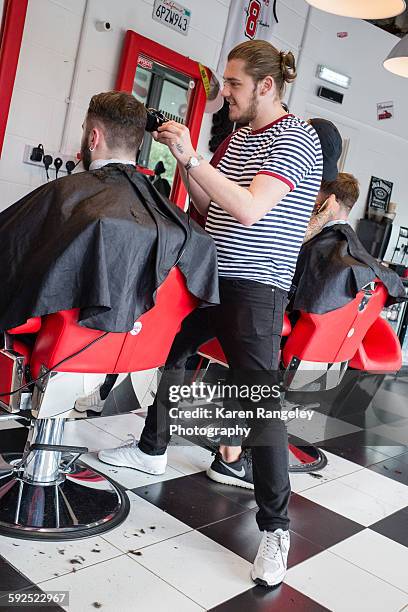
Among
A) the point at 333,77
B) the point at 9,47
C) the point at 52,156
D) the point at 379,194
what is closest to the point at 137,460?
the point at 52,156

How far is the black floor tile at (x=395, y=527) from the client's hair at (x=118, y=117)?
1.67 m

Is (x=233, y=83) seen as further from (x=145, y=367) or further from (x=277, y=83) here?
(x=145, y=367)

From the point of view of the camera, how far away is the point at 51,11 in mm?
3570

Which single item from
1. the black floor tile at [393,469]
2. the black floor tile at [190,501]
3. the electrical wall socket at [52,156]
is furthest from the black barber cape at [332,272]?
the electrical wall socket at [52,156]

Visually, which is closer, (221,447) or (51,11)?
(221,447)

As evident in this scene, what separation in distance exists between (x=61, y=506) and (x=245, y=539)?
1.99ft

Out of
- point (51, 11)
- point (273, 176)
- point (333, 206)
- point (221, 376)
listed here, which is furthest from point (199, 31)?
point (273, 176)

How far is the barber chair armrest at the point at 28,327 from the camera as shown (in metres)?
1.73

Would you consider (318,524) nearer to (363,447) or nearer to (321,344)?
(321,344)

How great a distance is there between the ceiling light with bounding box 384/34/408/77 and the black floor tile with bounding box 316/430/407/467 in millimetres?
2361

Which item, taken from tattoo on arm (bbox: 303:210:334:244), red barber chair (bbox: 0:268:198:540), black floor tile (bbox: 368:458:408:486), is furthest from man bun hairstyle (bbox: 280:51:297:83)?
black floor tile (bbox: 368:458:408:486)

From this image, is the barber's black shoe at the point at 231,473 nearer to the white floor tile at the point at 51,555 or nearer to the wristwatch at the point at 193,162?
the white floor tile at the point at 51,555

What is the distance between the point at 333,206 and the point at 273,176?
991 mm

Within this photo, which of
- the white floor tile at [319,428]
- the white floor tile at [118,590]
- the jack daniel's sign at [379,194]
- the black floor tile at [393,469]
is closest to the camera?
the white floor tile at [118,590]
